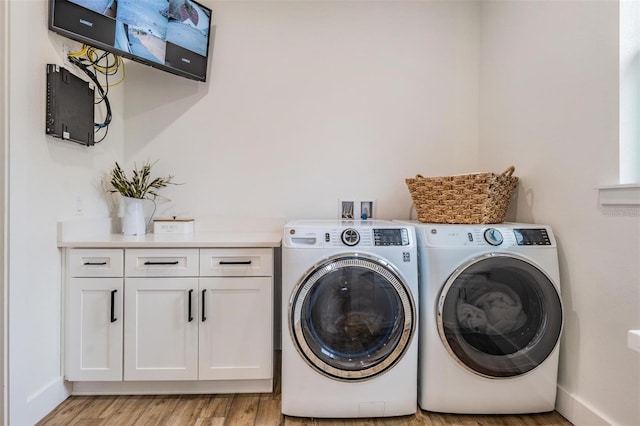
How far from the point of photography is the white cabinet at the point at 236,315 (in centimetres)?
173

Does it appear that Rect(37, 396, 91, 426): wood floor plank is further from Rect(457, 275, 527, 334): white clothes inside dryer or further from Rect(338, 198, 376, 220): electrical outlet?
Rect(457, 275, 527, 334): white clothes inside dryer

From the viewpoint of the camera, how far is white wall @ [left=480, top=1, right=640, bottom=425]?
52.4 inches

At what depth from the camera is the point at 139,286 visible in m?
1.71

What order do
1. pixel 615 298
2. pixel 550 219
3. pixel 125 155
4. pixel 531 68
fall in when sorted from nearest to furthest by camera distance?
pixel 615 298, pixel 550 219, pixel 531 68, pixel 125 155

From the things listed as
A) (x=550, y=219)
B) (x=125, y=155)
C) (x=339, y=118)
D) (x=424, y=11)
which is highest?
(x=424, y=11)

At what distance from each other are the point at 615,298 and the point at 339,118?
182 cm

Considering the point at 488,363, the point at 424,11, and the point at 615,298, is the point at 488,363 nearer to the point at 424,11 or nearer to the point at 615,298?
the point at 615,298

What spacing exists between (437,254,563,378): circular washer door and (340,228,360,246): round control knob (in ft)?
1.60

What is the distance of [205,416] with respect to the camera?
5.29 ft

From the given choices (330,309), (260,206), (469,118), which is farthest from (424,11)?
(330,309)

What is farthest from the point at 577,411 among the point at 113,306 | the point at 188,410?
the point at 113,306

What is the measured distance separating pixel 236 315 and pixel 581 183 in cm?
185

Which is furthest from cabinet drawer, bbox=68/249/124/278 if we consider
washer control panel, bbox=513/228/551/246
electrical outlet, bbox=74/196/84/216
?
washer control panel, bbox=513/228/551/246

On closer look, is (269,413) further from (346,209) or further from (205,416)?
(346,209)
